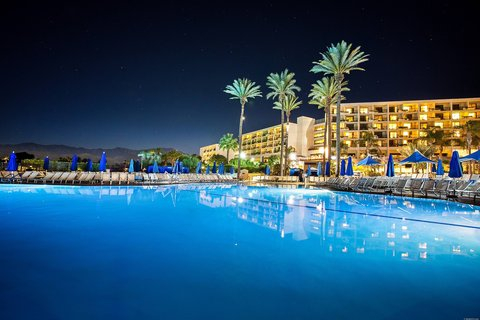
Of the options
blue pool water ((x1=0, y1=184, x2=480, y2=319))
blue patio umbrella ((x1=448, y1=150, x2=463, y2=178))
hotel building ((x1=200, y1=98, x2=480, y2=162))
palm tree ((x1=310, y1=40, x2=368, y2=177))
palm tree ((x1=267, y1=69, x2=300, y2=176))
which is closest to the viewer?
blue pool water ((x1=0, y1=184, x2=480, y2=319))

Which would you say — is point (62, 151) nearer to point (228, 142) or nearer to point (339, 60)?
point (228, 142)

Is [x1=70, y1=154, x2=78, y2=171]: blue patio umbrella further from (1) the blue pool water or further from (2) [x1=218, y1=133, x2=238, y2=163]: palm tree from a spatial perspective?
(2) [x1=218, y1=133, x2=238, y2=163]: palm tree

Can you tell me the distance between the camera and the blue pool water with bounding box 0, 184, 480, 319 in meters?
2.47

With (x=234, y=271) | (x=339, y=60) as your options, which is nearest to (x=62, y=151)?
(x=339, y=60)

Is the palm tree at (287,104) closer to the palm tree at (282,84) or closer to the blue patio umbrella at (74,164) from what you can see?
the palm tree at (282,84)

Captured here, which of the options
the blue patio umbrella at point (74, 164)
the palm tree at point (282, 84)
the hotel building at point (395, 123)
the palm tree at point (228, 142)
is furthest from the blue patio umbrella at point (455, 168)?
the palm tree at point (228, 142)

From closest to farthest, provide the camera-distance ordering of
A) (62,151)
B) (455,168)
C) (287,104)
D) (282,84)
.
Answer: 1. (455,168)
2. (282,84)
3. (287,104)
4. (62,151)

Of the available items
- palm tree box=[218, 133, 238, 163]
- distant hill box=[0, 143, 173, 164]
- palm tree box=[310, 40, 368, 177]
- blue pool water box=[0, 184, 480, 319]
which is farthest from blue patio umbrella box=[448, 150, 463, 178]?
distant hill box=[0, 143, 173, 164]

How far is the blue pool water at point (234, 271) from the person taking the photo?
247 centimetres

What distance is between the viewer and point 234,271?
342 cm

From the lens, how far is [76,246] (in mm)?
4402

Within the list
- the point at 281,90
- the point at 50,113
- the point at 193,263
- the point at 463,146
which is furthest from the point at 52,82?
the point at 463,146

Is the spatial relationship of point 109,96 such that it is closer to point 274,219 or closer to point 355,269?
point 274,219

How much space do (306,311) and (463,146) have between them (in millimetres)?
69087
